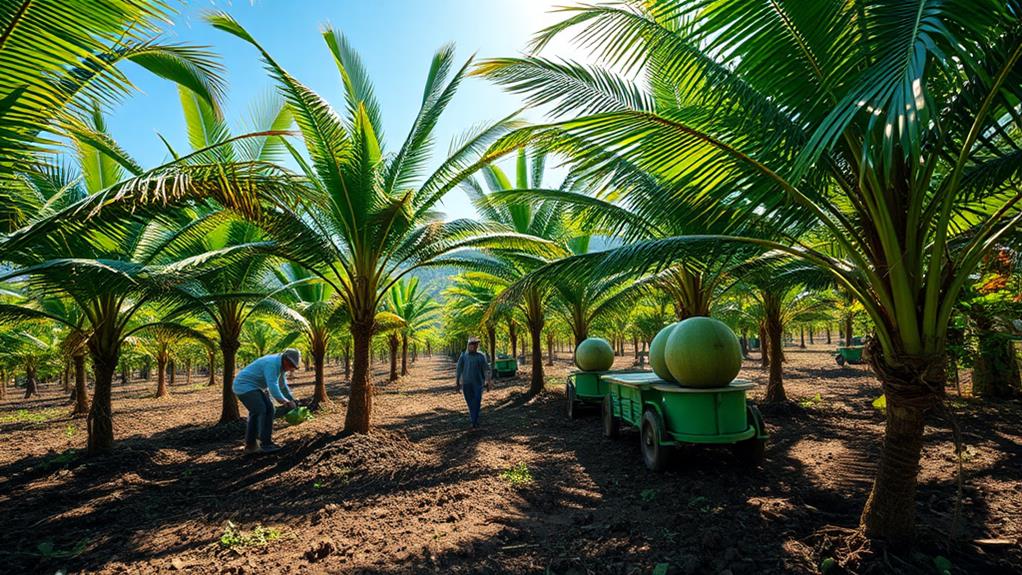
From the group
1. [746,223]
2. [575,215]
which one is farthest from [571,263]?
[575,215]

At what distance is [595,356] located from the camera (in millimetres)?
9742

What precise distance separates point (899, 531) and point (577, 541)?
234 cm

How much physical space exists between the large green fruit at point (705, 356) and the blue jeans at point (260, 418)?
20.9 feet

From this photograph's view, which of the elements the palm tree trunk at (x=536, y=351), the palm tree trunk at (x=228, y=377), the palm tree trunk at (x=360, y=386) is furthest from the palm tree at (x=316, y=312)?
the palm tree trunk at (x=536, y=351)

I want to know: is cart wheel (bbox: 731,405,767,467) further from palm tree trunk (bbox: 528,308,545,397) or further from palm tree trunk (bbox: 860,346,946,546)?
palm tree trunk (bbox: 528,308,545,397)

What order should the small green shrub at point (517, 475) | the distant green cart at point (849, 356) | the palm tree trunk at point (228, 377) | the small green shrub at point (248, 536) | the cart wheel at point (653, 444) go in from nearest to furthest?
the small green shrub at point (248, 536) < the cart wheel at point (653, 444) < the small green shrub at point (517, 475) < the palm tree trunk at point (228, 377) < the distant green cart at point (849, 356)

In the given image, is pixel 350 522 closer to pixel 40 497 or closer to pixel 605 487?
pixel 605 487

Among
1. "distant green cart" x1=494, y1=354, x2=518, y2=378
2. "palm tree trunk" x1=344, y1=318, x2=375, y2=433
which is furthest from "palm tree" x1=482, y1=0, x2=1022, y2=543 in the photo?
"distant green cart" x1=494, y1=354, x2=518, y2=378

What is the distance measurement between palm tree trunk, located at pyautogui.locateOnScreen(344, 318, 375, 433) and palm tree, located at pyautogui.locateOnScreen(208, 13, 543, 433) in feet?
0.05

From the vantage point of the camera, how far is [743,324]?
29.2 meters

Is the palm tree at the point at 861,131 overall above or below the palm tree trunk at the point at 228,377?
above

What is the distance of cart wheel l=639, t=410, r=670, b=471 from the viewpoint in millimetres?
5590

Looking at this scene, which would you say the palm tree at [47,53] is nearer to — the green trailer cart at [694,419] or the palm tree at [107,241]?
the palm tree at [107,241]

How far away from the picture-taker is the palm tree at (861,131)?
2.62m
